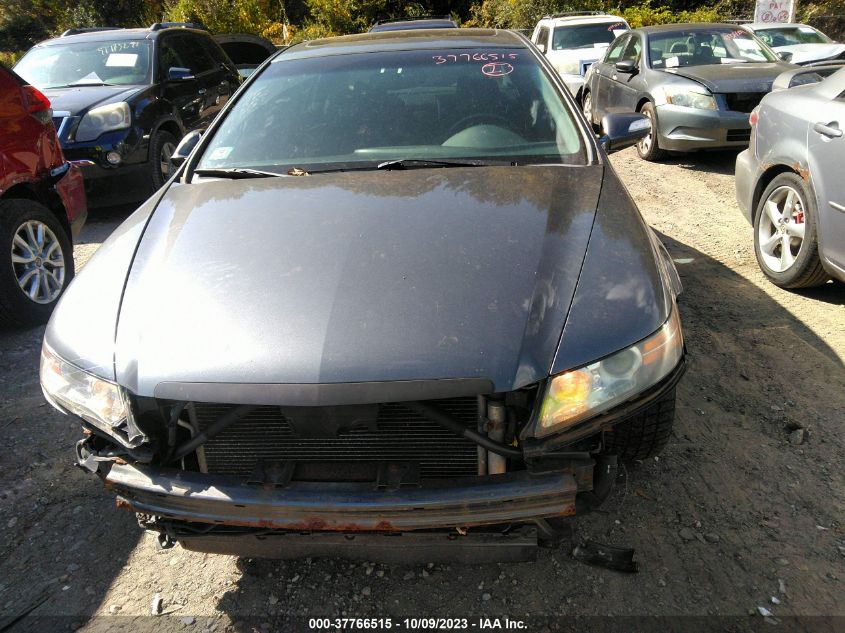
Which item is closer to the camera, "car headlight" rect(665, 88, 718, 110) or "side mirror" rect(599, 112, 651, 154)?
"side mirror" rect(599, 112, 651, 154)

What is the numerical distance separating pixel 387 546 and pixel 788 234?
11.7 feet

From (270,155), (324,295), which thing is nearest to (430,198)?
(324,295)

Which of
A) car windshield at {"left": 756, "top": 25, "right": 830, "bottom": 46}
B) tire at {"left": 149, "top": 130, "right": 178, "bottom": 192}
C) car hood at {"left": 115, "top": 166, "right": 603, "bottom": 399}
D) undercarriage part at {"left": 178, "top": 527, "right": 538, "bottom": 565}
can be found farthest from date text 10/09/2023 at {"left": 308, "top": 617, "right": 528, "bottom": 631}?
car windshield at {"left": 756, "top": 25, "right": 830, "bottom": 46}

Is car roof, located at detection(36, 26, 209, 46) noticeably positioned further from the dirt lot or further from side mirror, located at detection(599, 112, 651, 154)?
side mirror, located at detection(599, 112, 651, 154)

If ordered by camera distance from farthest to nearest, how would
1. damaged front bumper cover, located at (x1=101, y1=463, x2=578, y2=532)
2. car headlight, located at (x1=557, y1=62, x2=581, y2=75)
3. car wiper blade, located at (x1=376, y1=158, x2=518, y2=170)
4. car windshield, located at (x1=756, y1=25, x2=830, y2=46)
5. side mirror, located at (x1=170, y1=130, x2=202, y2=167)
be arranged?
car windshield, located at (x1=756, y1=25, x2=830, y2=46) → car headlight, located at (x1=557, y1=62, x2=581, y2=75) → side mirror, located at (x1=170, y1=130, x2=202, y2=167) → car wiper blade, located at (x1=376, y1=158, x2=518, y2=170) → damaged front bumper cover, located at (x1=101, y1=463, x2=578, y2=532)

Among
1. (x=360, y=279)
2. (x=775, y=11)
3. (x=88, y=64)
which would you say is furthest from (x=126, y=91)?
(x=775, y=11)

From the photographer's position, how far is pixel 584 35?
1235 centimetres

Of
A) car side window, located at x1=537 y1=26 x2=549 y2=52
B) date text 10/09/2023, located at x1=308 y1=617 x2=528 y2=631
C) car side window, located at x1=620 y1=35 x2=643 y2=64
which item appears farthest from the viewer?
car side window, located at x1=537 y1=26 x2=549 y2=52

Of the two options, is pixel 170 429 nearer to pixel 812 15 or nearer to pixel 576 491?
pixel 576 491

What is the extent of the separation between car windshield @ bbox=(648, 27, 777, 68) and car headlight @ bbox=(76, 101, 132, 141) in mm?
6024

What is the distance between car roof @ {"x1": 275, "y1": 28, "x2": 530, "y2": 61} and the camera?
3.62m

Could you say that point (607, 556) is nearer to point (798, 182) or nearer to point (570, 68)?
point (798, 182)

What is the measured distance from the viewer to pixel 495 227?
2361 millimetres

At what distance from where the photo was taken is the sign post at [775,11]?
13.0m
